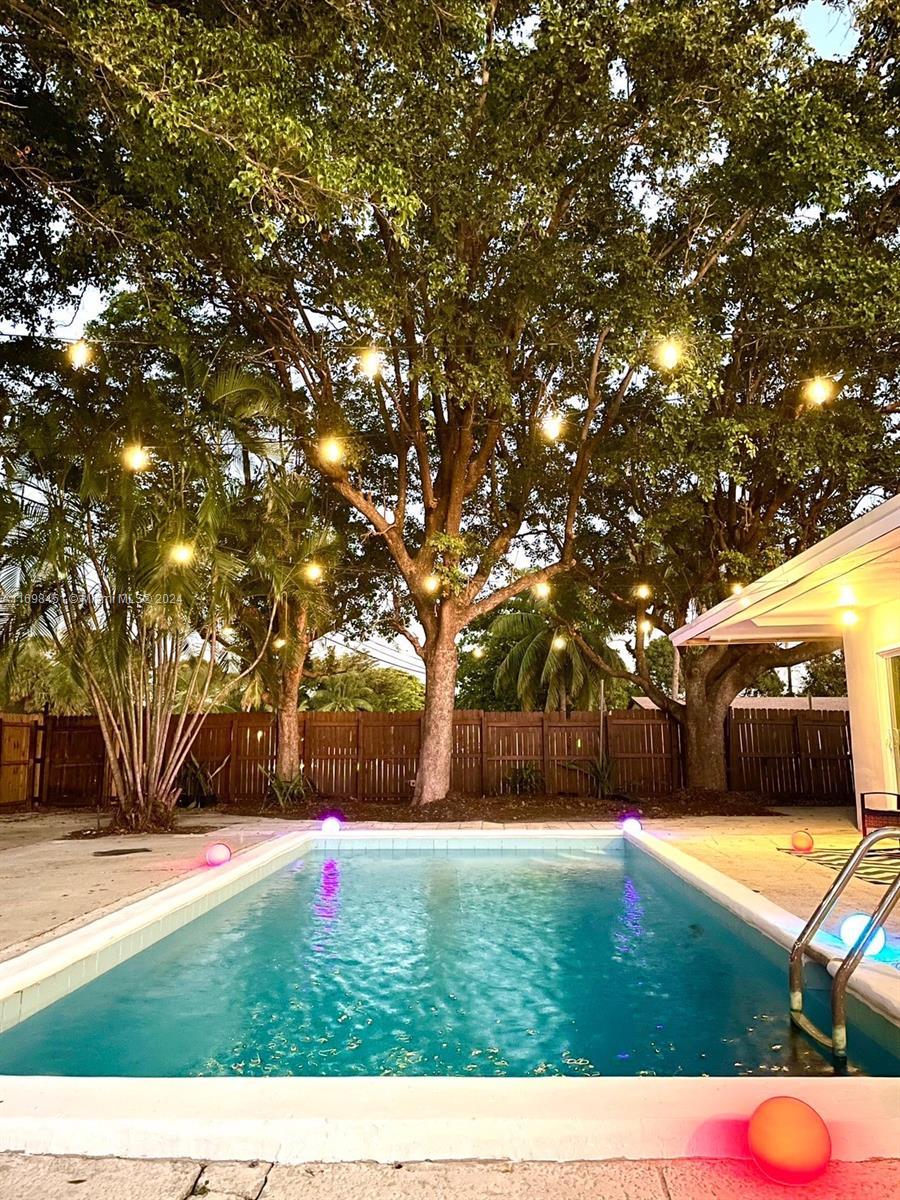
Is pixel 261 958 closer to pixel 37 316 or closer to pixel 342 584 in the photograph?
pixel 37 316

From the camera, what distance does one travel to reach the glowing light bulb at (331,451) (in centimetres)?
1036

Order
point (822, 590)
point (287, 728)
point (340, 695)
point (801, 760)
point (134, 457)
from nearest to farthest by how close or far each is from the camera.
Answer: point (822, 590) < point (134, 457) < point (287, 728) < point (801, 760) < point (340, 695)

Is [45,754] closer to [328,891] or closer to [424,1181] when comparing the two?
[328,891]

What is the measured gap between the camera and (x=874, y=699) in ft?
30.6

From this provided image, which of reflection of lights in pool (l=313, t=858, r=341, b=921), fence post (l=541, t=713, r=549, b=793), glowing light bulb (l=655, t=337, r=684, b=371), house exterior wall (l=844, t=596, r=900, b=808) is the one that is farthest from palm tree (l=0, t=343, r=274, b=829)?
house exterior wall (l=844, t=596, r=900, b=808)

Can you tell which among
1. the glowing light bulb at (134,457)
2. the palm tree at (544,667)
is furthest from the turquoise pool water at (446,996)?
the palm tree at (544,667)

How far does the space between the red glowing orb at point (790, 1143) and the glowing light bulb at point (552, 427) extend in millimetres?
10519

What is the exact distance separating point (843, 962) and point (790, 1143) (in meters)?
1.68

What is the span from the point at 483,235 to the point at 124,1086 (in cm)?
949

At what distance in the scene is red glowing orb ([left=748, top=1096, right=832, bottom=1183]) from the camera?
7.08 ft

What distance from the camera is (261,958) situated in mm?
5477

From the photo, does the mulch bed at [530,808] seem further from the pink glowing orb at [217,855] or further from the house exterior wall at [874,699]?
the pink glowing orb at [217,855]

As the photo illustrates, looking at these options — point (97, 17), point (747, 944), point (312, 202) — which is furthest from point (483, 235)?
point (747, 944)

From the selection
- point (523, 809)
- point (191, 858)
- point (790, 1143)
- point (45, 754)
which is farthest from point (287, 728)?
point (790, 1143)
